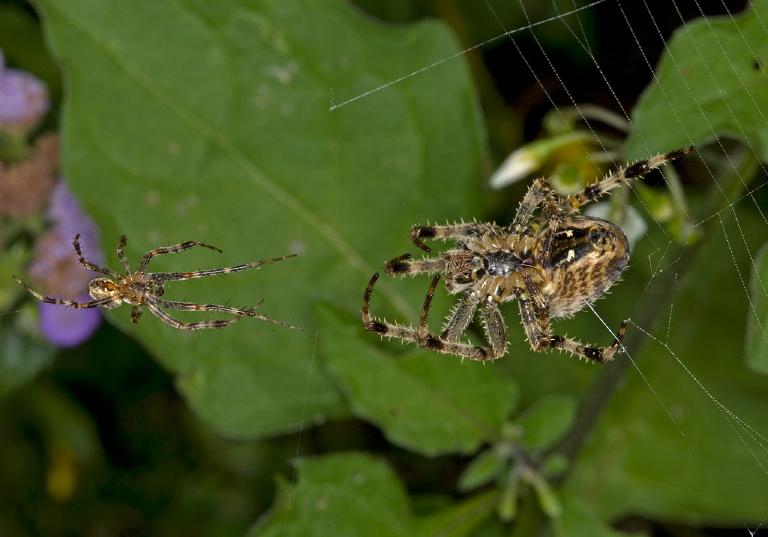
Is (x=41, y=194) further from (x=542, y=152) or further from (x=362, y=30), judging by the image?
(x=542, y=152)

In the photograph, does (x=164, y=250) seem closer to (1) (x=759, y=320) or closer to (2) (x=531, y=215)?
(2) (x=531, y=215)

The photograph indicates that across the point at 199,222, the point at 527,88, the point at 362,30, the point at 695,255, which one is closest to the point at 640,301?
the point at 695,255

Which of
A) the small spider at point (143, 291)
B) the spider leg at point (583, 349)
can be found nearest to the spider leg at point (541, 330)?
the spider leg at point (583, 349)

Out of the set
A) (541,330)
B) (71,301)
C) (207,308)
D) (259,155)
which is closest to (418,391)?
(541,330)

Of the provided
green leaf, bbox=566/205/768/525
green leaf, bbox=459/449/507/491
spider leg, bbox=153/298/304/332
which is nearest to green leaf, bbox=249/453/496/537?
green leaf, bbox=459/449/507/491

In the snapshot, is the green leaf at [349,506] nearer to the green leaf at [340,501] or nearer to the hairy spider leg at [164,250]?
the green leaf at [340,501]

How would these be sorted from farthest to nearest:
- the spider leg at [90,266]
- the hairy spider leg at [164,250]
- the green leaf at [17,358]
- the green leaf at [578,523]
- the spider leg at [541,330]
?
the green leaf at [17,358], the spider leg at [90,266], the hairy spider leg at [164,250], the green leaf at [578,523], the spider leg at [541,330]
